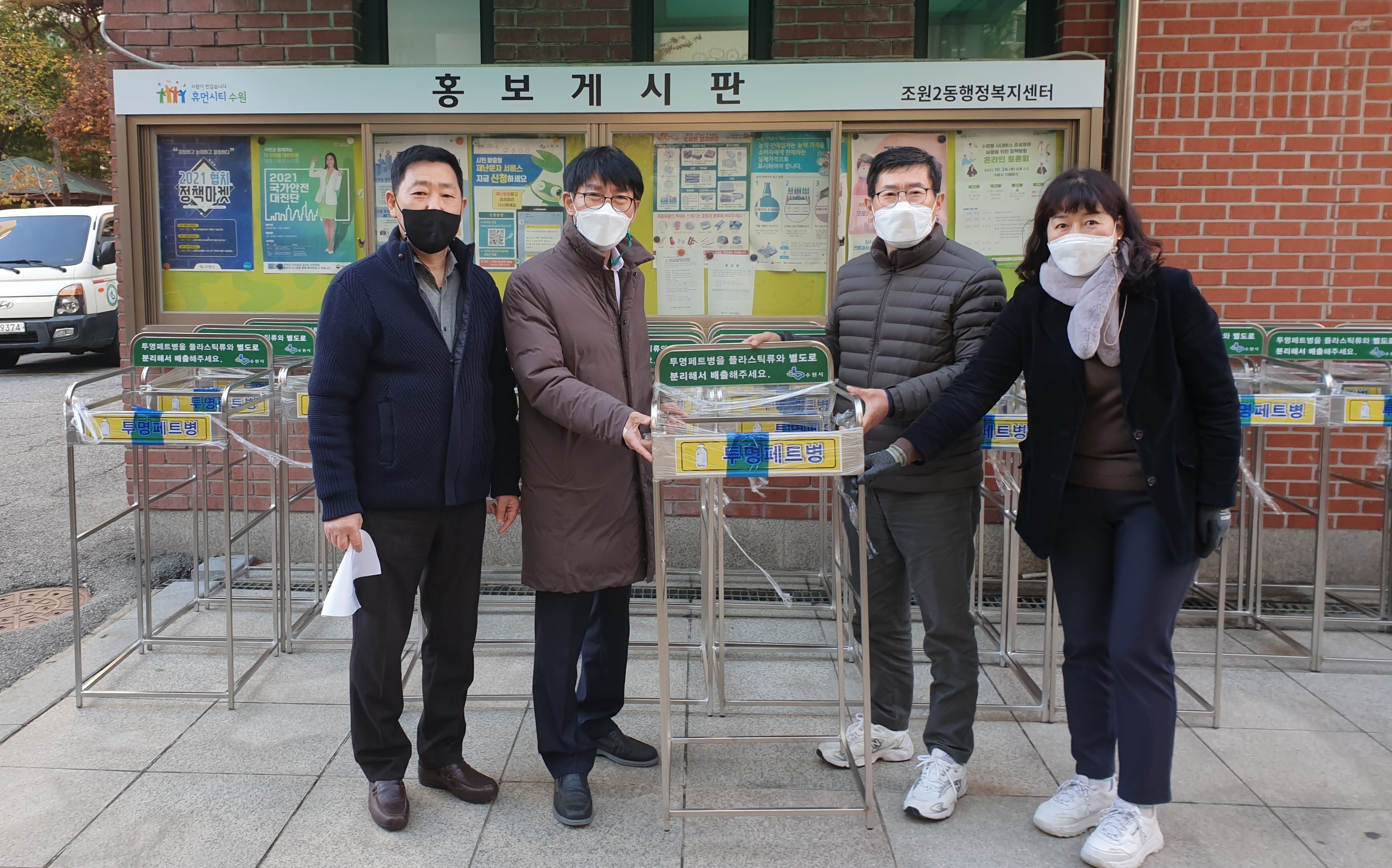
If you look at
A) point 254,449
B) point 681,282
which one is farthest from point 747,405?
point 681,282

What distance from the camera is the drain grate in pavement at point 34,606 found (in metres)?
5.00

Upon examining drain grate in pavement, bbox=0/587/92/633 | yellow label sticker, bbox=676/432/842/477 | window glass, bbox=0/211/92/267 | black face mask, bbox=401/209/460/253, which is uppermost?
window glass, bbox=0/211/92/267

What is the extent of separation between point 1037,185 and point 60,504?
6.62 meters

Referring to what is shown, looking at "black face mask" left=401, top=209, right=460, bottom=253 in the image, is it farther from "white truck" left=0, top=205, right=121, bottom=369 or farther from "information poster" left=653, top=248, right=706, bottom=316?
"white truck" left=0, top=205, right=121, bottom=369

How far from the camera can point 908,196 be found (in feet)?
10.4

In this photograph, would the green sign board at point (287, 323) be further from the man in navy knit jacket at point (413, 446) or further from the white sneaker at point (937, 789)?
the white sneaker at point (937, 789)

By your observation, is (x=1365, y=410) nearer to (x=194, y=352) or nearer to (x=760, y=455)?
(x=760, y=455)

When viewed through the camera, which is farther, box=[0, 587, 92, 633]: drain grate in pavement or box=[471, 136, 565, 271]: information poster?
box=[471, 136, 565, 271]: information poster

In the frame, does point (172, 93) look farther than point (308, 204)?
No

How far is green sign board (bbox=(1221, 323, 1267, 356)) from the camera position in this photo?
4508 mm

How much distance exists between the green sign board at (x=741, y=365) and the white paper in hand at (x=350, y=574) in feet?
3.20

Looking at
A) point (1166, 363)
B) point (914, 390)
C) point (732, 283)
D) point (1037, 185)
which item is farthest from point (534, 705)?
point (1037, 185)

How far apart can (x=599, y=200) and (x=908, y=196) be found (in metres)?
0.94

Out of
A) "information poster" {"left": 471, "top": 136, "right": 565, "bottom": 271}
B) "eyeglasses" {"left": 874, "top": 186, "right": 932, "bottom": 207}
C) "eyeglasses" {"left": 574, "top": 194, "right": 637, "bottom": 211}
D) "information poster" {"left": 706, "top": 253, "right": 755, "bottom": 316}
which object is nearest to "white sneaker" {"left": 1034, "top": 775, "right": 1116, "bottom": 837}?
"eyeglasses" {"left": 874, "top": 186, "right": 932, "bottom": 207}
